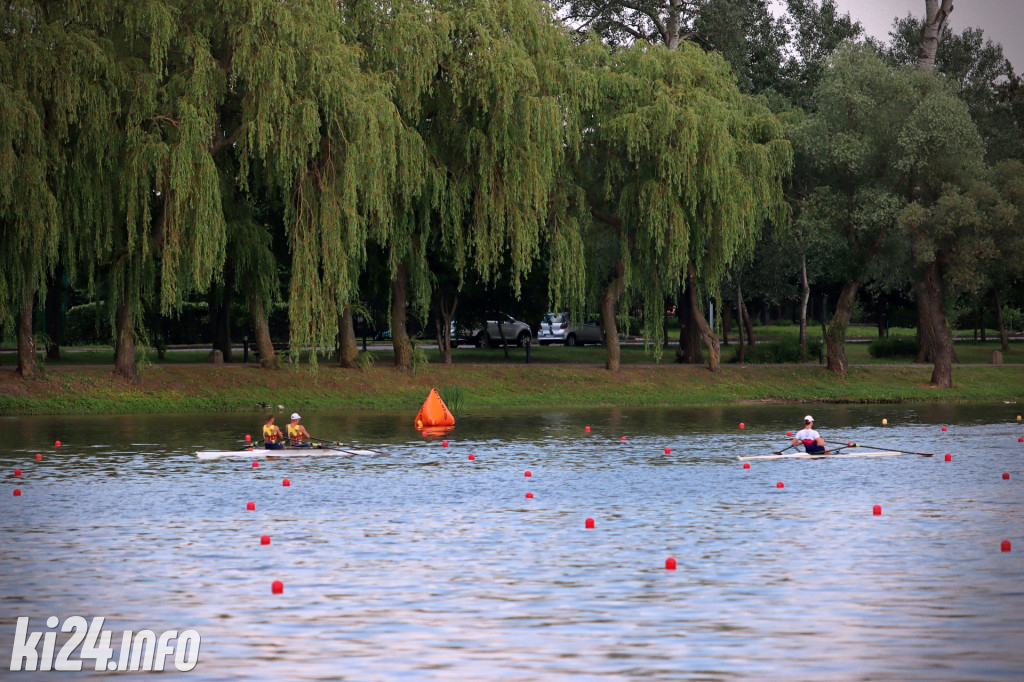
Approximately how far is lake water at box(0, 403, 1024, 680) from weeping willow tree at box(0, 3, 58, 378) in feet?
30.0

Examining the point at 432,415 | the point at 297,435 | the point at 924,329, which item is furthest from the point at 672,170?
the point at 297,435

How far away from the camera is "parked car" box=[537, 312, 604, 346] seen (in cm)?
7644

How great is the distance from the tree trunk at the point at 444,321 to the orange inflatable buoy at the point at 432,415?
16.1 m

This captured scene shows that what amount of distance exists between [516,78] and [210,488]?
2473 centimetres

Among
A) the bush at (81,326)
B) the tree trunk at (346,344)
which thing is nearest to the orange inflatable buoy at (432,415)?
the tree trunk at (346,344)

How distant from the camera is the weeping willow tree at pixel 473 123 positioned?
152 ft

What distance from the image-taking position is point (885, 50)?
68.8 m

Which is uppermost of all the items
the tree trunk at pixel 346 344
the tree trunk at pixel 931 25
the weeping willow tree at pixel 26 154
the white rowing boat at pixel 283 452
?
the tree trunk at pixel 931 25

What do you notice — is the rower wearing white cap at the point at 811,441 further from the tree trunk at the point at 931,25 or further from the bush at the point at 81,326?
the bush at the point at 81,326

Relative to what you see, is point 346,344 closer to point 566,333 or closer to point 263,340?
point 263,340

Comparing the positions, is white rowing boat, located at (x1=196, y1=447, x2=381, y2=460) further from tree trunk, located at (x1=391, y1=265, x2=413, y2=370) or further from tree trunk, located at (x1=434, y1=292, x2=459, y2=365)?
tree trunk, located at (x1=434, y1=292, x2=459, y2=365)

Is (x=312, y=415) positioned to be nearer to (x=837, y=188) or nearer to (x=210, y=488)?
(x=210, y=488)

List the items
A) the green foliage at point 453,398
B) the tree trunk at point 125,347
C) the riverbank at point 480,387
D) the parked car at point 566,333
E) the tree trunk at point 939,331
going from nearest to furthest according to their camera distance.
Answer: the riverbank at point 480,387
the tree trunk at point 125,347
the green foliage at point 453,398
the tree trunk at point 939,331
the parked car at point 566,333

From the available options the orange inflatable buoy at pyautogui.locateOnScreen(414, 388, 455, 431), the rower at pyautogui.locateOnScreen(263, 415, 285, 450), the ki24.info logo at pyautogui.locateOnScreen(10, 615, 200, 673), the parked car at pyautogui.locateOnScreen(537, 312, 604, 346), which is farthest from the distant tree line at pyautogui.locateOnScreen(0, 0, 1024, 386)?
the ki24.info logo at pyautogui.locateOnScreen(10, 615, 200, 673)
